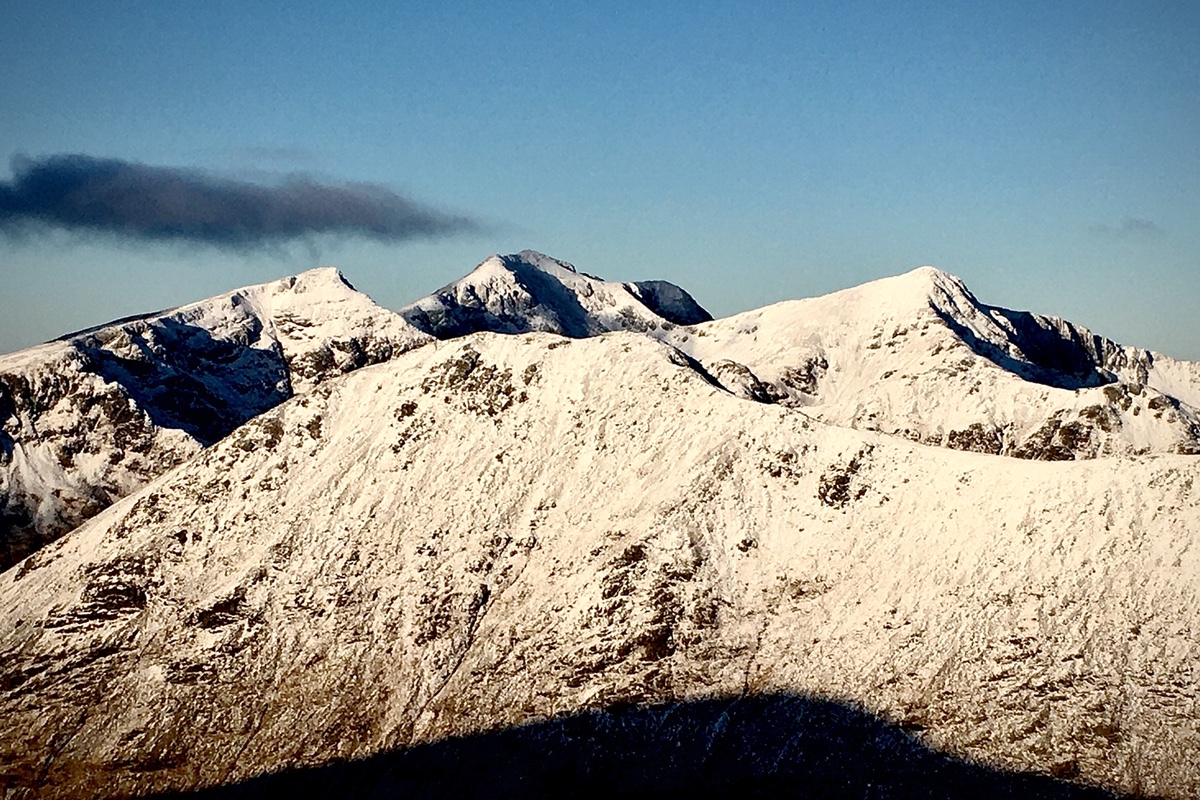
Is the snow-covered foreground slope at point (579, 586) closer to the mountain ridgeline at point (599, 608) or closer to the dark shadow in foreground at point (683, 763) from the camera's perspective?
the mountain ridgeline at point (599, 608)

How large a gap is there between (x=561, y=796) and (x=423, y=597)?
3460 cm

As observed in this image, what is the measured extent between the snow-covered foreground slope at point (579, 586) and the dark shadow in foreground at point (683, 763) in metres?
2.52

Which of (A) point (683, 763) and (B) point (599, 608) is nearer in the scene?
(A) point (683, 763)

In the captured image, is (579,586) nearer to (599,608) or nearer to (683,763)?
(599,608)

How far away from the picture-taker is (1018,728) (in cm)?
10550

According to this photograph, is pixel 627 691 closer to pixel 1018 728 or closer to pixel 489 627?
pixel 489 627

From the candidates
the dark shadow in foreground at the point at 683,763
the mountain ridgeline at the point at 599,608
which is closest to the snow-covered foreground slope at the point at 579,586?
the mountain ridgeline at the point at 599,608

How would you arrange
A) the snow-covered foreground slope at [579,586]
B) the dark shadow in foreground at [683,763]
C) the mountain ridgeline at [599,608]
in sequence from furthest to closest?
the snow-covered foreground slope at [579,586] → the mountain ridgeline at [599,608] → the dark shadow in foreground at [683,763]

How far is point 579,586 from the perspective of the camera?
132m

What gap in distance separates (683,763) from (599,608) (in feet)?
74.1

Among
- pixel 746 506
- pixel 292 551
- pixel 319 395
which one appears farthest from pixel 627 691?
pixel 319 395

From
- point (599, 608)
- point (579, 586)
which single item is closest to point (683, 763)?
point (599, 608)

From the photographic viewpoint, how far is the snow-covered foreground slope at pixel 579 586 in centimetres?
11244

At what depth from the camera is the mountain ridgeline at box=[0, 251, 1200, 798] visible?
10912 cm
